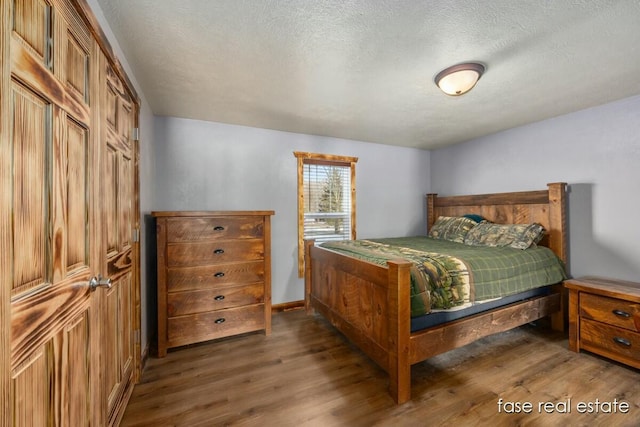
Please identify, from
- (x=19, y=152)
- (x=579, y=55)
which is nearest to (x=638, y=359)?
(x=579, y=55)

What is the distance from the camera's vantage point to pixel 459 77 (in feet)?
6.16

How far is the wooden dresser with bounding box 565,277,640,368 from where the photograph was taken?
78.1 inches

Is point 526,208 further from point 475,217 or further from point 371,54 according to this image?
point 371,54

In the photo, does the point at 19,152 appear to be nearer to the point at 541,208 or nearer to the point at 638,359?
the point at 638,359

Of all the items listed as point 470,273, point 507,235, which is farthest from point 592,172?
point 470,273

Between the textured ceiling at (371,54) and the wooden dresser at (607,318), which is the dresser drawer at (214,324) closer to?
the textured ceiling at (371,54)

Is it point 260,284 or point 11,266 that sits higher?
point 11,266

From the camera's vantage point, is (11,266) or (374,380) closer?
(11,266)

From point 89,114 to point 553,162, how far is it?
4058 millimetres

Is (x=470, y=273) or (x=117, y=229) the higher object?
(x=117, y=229)

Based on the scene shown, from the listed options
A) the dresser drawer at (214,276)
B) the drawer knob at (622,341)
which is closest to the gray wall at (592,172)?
the drawer knob at (622,341)

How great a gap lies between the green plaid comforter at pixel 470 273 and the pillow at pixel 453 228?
0.60 metres

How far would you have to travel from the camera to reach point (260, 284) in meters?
2.54

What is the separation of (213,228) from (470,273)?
2.21 metres
